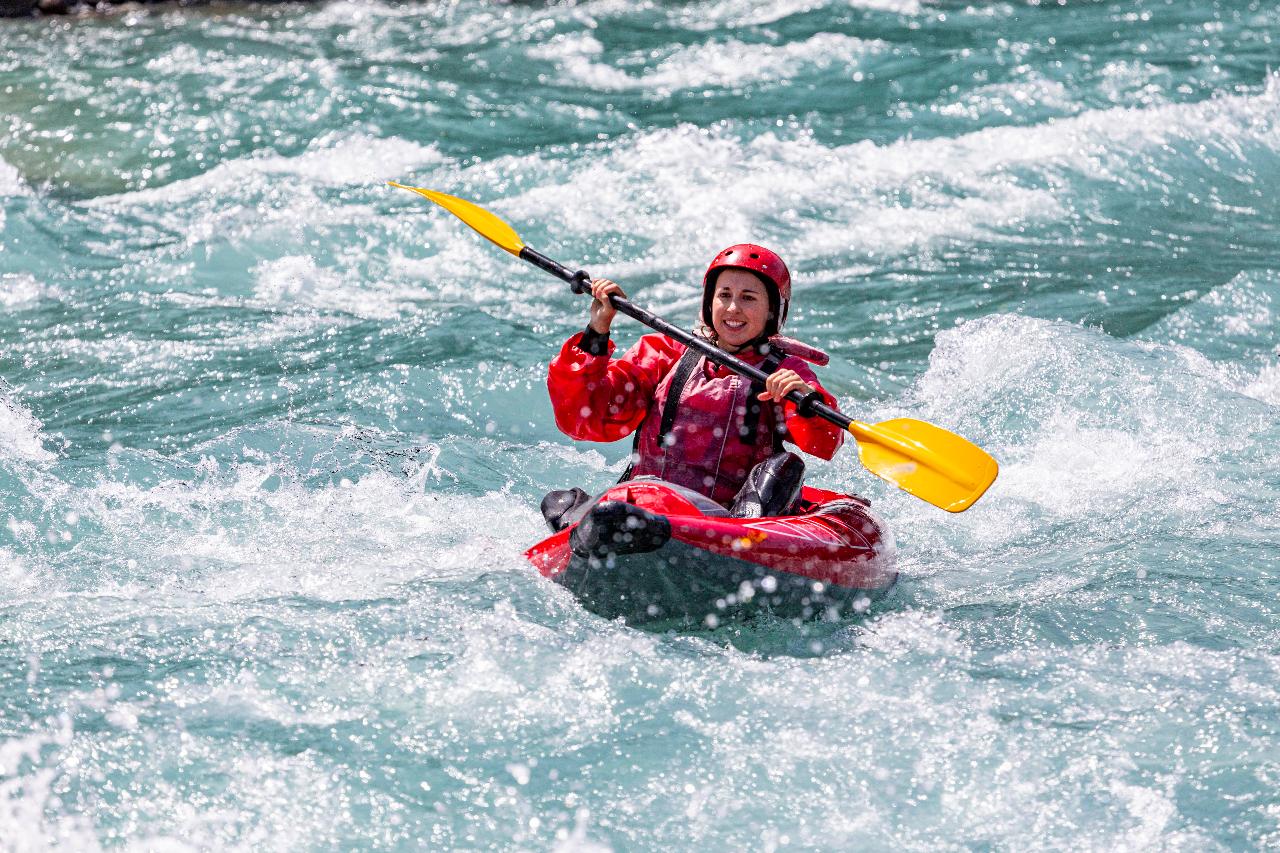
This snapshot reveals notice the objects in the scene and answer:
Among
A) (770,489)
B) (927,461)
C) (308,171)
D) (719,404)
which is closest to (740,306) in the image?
(719,404)

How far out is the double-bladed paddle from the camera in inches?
159

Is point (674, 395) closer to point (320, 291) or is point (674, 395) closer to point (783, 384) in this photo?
point (783, 384)

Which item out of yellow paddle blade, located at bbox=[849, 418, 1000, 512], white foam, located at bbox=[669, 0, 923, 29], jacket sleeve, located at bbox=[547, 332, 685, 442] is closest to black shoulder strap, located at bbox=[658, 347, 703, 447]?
jacket sleeve, located at bbox=[547, 332, 685, 442]

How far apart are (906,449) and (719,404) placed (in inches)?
22.2

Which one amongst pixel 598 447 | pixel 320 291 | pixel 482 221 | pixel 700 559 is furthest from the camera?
pixel 320 291

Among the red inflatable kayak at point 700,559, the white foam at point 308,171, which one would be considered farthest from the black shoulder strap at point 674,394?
the white foam at point 308,171

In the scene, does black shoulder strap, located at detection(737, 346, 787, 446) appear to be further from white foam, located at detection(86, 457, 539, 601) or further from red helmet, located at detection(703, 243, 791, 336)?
white foam, located at detection(86, 457, 539, 601)

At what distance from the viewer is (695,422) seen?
164 inches

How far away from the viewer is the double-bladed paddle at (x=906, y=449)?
159 inches

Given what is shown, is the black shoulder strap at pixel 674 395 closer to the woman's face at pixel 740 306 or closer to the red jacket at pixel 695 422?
the red jacket at pixel 695 422

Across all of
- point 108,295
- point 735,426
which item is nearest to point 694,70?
point 108,295

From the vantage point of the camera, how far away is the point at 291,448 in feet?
17.6

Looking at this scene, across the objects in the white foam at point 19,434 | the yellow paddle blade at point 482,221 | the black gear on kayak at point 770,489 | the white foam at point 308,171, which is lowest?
the white foam at point 19,434

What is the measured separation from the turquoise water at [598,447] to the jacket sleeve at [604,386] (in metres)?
0.48
